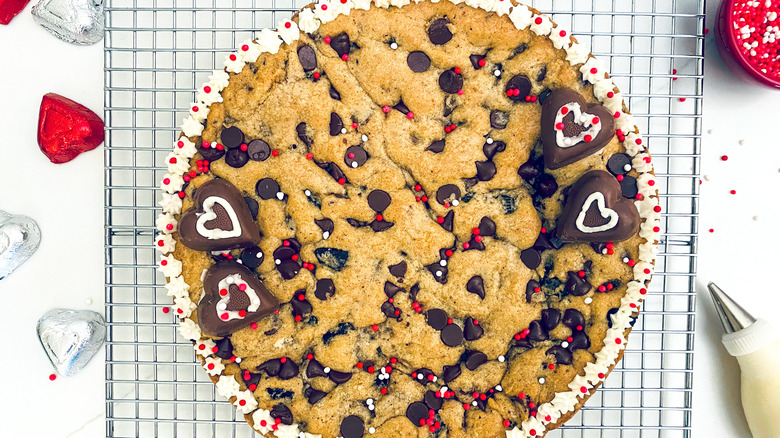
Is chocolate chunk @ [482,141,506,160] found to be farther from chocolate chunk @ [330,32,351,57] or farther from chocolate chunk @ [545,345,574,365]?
chocolate chunk @ [545,345,574,365]

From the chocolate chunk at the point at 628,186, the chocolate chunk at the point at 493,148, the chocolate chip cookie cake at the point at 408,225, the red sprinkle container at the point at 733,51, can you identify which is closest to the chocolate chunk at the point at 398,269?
the chocolate chip cookie cake at the point at 408,225

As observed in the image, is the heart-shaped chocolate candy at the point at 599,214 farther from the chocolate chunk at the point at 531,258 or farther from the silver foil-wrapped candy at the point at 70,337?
the silver foil-wrapped candy at the point at 70,337

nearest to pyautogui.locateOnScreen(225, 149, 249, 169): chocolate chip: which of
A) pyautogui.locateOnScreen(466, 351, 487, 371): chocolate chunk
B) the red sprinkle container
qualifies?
pyautogui.locateOnScreen(466, 351, 487, 371): chocolate chunk

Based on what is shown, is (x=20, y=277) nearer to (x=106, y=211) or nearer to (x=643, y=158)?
(x=106, y=211)

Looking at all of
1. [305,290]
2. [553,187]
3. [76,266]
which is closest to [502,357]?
[553,187]

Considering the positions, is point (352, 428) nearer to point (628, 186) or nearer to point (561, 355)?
point (561, 355)

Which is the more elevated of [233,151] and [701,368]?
[233,151]

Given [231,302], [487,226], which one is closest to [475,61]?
[487,226]
